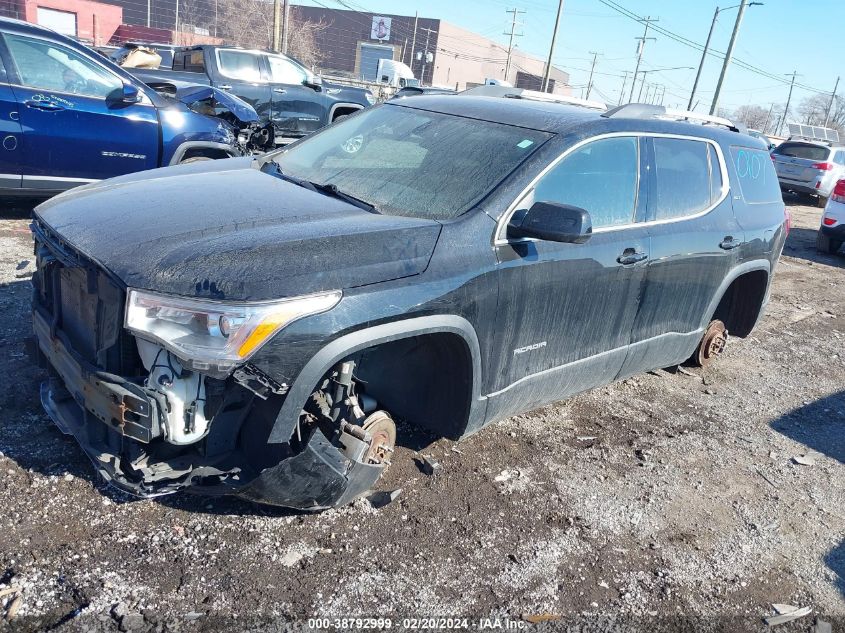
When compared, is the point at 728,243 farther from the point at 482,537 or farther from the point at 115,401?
the point at 115,401

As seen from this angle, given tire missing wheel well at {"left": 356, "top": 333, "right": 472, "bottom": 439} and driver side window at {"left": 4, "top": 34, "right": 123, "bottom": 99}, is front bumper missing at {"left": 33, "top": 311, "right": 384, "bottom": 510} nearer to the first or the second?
tire missing wheel well at {"left": 356, "top": 333, "right": 472, "bottom": 439}

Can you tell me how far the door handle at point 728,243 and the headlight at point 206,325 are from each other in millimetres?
3109

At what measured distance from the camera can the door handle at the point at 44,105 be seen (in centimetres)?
632

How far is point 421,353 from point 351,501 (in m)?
0.74

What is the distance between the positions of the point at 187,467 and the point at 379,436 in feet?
2.74

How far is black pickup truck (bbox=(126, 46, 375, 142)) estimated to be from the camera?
39.8 feet

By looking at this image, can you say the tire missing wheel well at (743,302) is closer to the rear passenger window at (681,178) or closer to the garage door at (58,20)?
the rear passenger window at (681,178)

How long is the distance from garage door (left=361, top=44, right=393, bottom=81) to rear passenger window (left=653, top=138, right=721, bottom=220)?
60452 millimetres

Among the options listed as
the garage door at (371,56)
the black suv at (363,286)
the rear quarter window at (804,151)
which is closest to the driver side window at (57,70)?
the black suv at (363,286)

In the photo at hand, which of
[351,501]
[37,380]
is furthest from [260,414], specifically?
[37,380]

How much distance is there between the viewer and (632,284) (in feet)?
12.6

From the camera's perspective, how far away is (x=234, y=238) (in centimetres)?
272

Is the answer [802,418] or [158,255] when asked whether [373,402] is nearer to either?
[158,255]

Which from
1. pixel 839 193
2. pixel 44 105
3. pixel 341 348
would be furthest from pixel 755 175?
pixel 839 193
